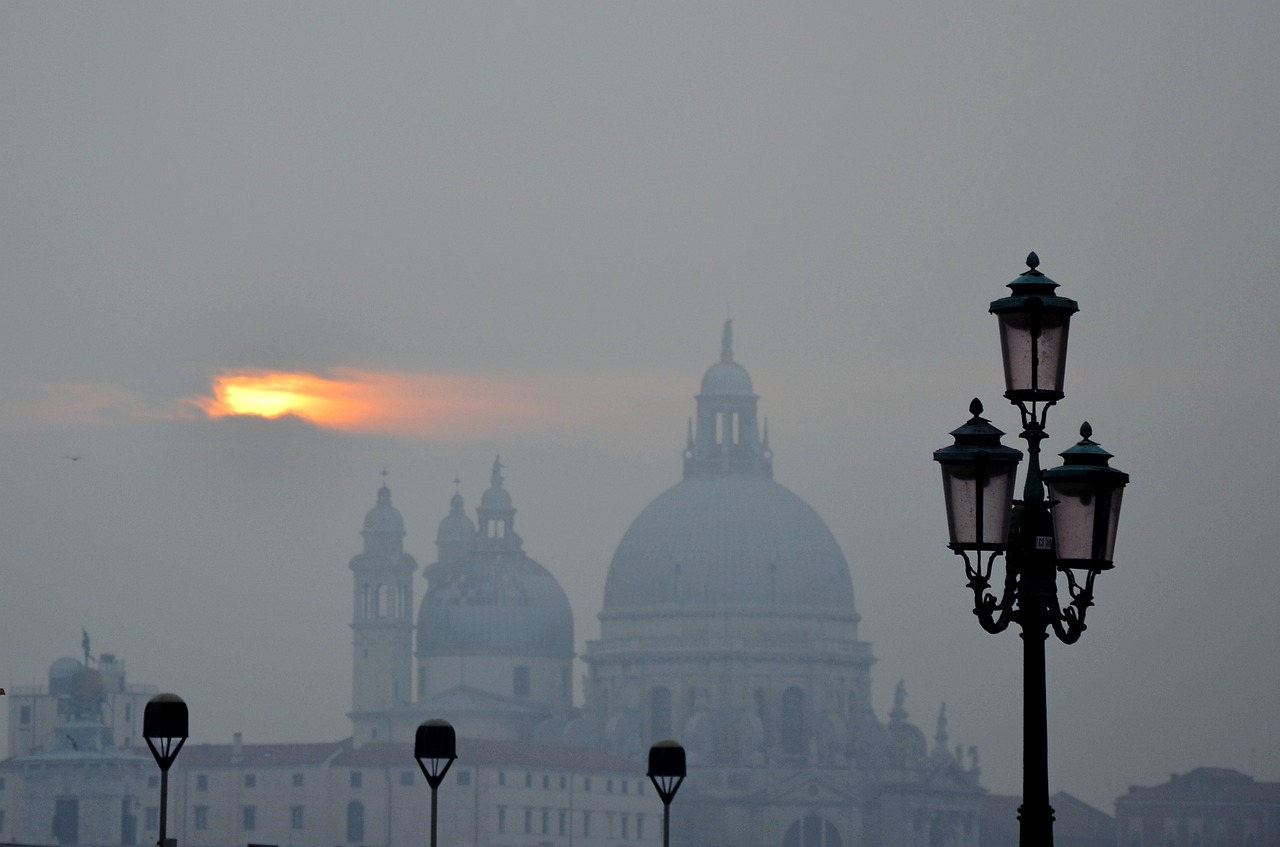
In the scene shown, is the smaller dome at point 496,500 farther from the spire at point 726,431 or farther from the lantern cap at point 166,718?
the lantern cap at point 166,718

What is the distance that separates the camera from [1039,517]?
15961mm

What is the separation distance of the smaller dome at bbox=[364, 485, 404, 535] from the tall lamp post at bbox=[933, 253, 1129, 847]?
412 ft

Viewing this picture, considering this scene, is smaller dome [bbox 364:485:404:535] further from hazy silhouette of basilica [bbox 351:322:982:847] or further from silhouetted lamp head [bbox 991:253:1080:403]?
silhouetted lamp head [bbox 991:253:1080:403]

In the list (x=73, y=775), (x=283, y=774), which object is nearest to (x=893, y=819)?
(x=283, y=774)

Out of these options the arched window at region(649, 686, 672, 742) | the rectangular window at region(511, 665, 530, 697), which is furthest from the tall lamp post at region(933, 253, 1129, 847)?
the rectangular window at region(511, 665, 530, 697)

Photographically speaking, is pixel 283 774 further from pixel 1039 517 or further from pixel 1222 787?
pixel 1039 517

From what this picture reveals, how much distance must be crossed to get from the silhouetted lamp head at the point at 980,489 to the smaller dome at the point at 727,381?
13099 centimetres

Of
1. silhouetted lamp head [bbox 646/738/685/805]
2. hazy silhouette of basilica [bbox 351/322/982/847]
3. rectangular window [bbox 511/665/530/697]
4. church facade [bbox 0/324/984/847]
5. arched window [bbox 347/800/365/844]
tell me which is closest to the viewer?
silhouetted lamp head [bbox 646/738/685/805]

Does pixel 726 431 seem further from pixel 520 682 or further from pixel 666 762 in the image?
pixel 666 762

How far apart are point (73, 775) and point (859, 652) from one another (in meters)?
41.6

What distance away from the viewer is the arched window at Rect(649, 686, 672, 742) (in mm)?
140000

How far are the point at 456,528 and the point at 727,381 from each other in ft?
44.8

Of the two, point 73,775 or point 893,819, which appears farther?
point 893,819

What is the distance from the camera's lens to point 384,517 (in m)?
141
